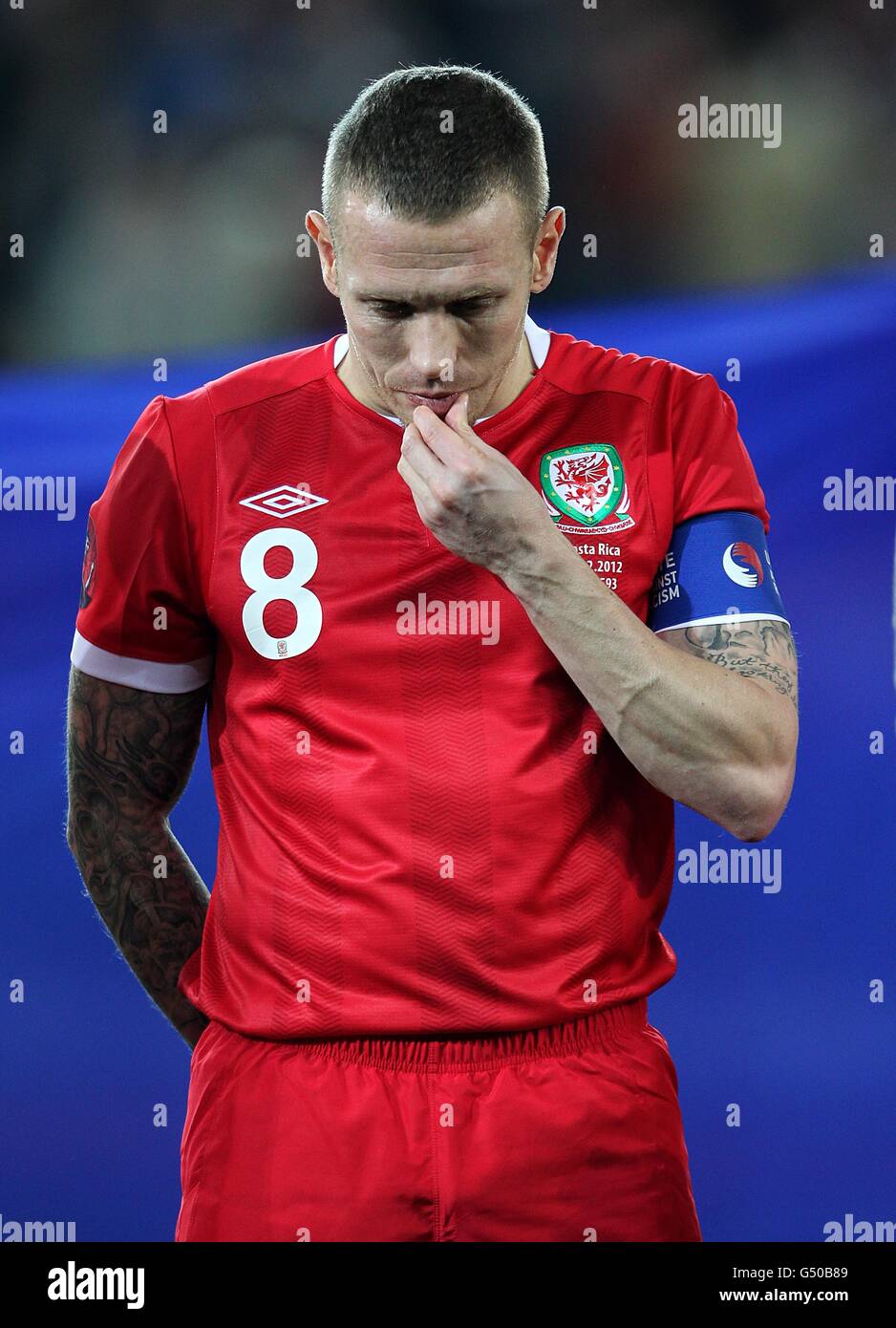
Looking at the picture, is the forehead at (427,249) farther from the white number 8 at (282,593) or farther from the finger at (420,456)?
the white number 8 at (282,593)

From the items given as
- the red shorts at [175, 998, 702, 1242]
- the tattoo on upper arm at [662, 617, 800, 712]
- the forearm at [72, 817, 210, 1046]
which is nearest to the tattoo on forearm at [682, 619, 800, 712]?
the tattoo on upper arm at [662, 617, 800, 712]

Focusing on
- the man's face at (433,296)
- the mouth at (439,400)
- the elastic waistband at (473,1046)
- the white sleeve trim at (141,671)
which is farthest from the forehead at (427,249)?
the elastic waistband at (473,1046)

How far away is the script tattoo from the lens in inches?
74.0

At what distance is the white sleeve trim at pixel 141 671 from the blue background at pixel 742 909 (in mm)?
1002

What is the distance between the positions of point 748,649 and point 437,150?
60 cm

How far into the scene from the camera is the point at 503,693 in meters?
1.68

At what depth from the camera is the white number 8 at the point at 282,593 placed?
170 centimetres

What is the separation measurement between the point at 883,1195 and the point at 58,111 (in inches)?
96.9

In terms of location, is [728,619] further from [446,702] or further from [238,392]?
[238,392]

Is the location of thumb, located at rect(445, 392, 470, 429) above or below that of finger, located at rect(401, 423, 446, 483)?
above

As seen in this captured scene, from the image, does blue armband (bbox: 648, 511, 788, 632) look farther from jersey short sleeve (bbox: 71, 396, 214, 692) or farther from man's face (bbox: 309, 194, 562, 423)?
jersey short sleeve (bbox: 71, 396, 214, 692)

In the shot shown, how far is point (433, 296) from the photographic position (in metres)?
1.59
